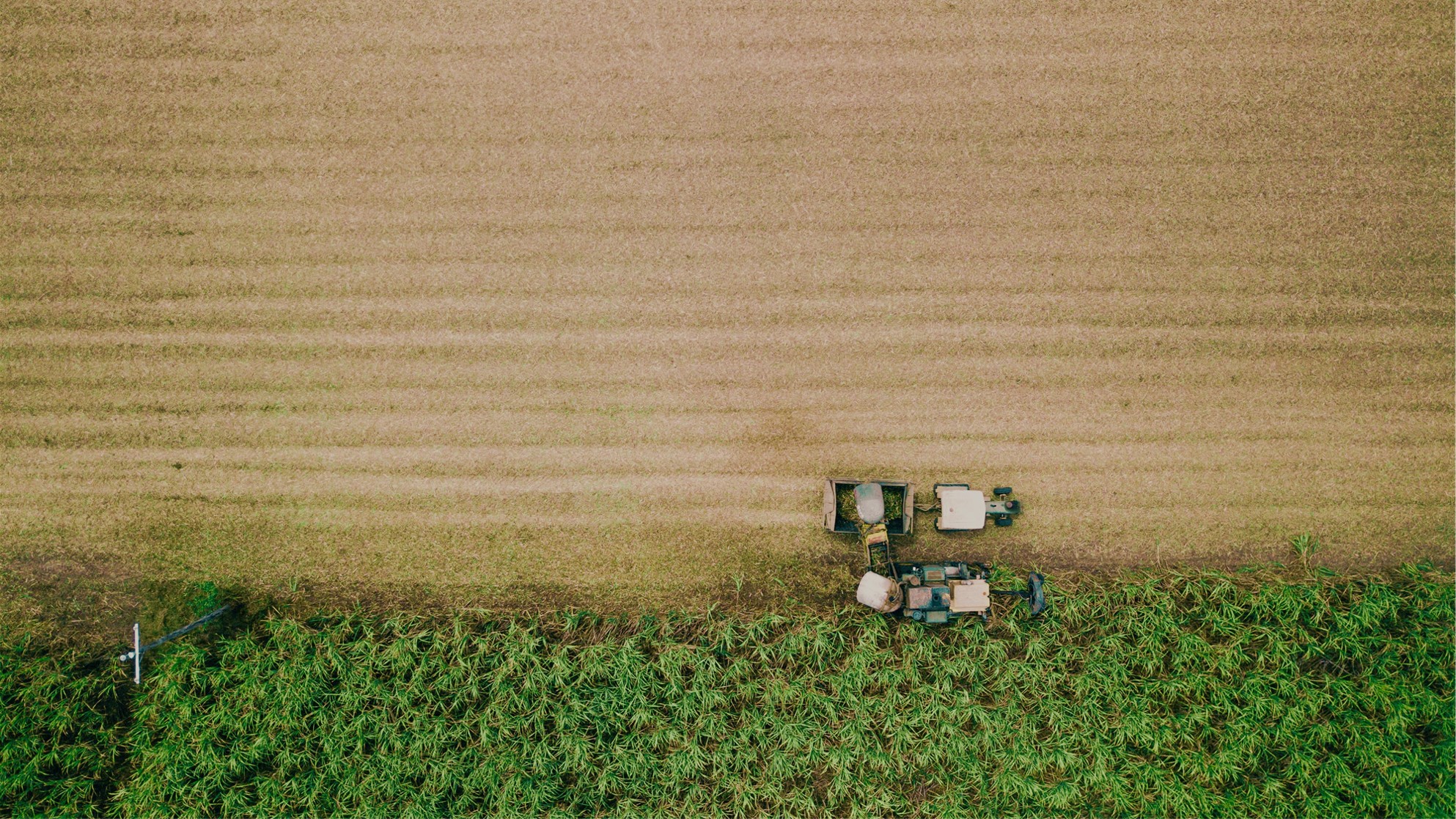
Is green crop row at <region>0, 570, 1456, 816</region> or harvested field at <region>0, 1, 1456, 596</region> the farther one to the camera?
harvested field at <region>0, 1, 1456, 596</region>

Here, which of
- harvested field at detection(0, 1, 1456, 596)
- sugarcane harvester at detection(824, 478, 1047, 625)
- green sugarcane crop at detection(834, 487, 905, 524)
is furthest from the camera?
harvested field at detection(0, 1, 1456, 596)

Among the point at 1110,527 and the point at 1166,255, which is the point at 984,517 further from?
the point at 1166,255

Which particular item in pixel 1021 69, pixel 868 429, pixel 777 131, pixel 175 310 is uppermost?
pixel 1021 69

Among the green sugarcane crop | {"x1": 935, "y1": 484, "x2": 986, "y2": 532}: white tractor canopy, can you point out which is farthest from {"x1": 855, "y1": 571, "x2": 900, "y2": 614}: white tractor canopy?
{"x1": 935, "y1": 484, "x2": 986, "y2": 532}: white tractor canopy

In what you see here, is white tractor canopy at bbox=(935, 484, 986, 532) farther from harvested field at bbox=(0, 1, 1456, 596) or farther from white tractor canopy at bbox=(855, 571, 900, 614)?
white tractor canopy at bbox=(855, 571, 900, 614)

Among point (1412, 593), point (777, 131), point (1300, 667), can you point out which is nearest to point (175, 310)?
point (777, 131)

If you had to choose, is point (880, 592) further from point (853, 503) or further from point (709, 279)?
point (709, 279)
